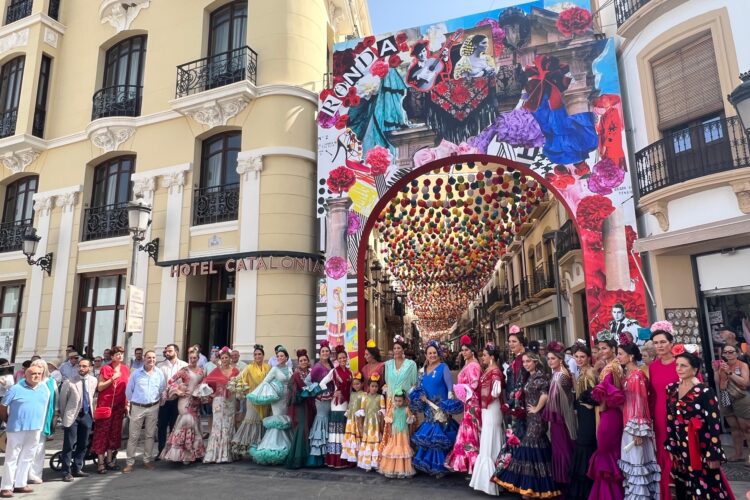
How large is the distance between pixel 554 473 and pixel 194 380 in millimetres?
5759

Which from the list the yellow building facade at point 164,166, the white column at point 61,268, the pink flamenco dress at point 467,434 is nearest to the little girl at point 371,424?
the pink flamenco dress at point 467,434

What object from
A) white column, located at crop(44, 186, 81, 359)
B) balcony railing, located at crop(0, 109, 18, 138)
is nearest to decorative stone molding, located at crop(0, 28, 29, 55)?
balcony railing, located at crop(0, 109, 18, 138)

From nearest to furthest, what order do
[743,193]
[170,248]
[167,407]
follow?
1. [743,193]
2. [167,407]
3. [170,248]

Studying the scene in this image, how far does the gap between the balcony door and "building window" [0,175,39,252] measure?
749 centimetres

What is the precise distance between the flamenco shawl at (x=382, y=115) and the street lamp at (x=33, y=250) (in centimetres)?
918

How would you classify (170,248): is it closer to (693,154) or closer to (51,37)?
(51,37)

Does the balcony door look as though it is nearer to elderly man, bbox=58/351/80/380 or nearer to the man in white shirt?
elderly man, bbox=58/351/80/380

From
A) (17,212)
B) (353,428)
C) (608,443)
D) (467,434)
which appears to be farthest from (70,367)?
(608,443)

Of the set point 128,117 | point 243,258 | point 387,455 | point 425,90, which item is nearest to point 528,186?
point 425,90

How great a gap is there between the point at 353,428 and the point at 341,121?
741 centimetres

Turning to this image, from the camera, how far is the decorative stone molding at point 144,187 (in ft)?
44.8

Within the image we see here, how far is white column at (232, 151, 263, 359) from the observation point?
11.8 m

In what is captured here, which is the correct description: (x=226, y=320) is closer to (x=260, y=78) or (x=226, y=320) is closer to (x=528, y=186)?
(x=260, y=78)

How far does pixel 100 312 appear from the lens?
1424 centimetres
